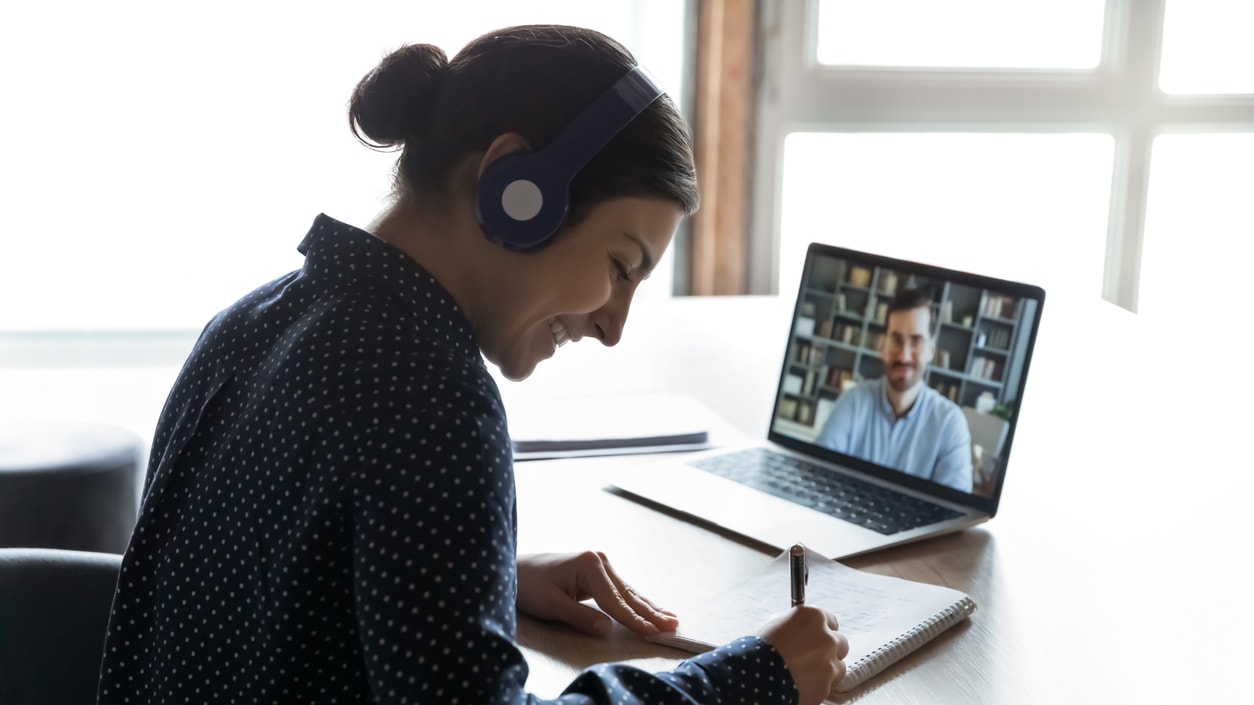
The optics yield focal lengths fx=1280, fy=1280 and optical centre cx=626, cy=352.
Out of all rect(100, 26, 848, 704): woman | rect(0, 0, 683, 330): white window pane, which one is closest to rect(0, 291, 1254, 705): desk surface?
rect(100, 26, 848, 704): woman

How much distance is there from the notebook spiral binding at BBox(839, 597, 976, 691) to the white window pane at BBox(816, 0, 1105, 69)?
2205mm

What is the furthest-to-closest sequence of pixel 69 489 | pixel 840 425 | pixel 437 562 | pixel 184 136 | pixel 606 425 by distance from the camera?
pixel 184 136
pixel 69 489
pixel 606 425
pixel 840 425
pixel 437 562

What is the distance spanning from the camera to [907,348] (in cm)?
136

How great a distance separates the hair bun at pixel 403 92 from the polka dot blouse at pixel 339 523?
0.30ft

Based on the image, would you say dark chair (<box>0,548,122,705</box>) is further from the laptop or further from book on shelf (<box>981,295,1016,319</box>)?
book on shelf (<box>981,295,1016,319</box>)

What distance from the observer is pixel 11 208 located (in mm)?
2998

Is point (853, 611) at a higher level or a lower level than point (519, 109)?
lower

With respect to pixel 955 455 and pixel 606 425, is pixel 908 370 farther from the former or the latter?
pixel 606 425

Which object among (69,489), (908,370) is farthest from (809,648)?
(69,489)

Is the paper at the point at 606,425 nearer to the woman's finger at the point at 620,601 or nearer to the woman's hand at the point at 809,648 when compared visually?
the woman's finger at the point at 620,601

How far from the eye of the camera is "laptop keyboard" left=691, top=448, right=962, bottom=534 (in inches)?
49.8

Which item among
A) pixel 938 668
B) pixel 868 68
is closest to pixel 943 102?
pixel 868 68

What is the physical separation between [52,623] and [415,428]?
0.50 m

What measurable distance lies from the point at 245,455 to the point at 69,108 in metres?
2.42
